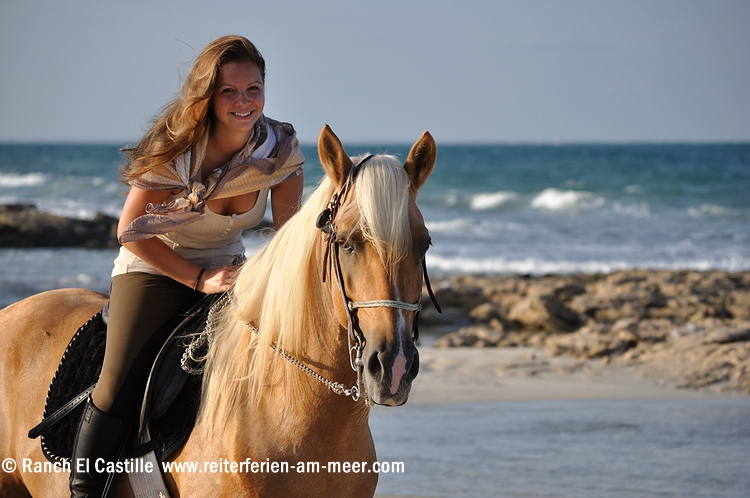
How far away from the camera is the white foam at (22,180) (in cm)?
3772

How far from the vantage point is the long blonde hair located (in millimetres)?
2506

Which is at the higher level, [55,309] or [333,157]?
[333,157]

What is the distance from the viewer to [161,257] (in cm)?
252

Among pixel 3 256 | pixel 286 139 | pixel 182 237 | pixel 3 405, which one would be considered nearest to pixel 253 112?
pixel 286 139

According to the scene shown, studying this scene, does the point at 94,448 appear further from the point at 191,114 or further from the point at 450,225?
the point at 450,225

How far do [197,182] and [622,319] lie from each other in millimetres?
7279

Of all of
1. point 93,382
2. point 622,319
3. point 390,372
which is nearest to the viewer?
point 390,372

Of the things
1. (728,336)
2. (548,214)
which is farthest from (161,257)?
(548,214)

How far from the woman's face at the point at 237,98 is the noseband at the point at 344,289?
0.57 meters

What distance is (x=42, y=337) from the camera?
2.96 metres

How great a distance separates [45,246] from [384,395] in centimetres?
1697

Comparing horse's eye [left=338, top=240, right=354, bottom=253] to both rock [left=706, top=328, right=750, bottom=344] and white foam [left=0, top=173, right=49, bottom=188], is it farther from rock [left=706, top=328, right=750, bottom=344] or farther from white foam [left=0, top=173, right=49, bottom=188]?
white foam [left=0, top=173, right=49, bottom=188]

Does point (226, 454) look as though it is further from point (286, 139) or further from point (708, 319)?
point (708, 319)

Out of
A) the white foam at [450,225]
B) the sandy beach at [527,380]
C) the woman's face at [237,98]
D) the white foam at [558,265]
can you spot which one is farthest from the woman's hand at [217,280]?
the white foam at [450,225]
